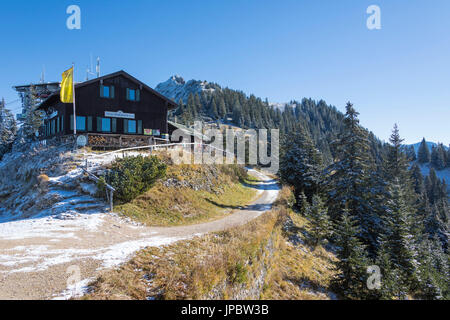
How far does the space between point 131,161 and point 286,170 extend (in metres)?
20.9

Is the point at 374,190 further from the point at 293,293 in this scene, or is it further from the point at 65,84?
the point at 65,84

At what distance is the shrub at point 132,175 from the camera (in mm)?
14773

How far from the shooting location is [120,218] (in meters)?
13.6

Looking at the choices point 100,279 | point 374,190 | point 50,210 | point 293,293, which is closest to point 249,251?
point 293,293

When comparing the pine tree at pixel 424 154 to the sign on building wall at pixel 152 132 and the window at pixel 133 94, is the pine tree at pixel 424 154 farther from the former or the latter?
the window at pixel 133 94

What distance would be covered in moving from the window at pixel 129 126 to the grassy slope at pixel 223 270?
20216mm

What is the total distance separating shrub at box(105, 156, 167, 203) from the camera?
48.5ft

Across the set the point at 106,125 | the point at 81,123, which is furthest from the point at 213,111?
the point at 81,123

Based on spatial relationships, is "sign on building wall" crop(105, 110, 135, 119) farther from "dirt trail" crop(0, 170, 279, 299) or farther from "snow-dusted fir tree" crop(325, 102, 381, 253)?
"snow-dusted fir tree" crop(325, 102, 381, 253)

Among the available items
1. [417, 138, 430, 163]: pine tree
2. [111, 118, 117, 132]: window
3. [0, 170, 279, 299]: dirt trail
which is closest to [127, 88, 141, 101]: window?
[111, 118, 117, 132]: window

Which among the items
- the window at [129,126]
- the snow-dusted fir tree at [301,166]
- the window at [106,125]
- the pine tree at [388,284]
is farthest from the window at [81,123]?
the pine tree at [388,284]

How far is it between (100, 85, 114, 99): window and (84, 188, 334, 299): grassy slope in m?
22.5

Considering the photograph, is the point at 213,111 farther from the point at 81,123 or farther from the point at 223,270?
the point at 223,270

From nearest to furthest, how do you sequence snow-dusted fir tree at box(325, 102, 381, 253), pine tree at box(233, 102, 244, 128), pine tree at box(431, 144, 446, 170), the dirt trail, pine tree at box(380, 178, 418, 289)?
the dirt trail → pine tree at box(380, 178, 418, 289) → snow-dusted fir tree at box(325, 102, 381, 253) → pine tree at box(233, 102, 244, 128) → pine tree at box(431, 144, 446, 170)
